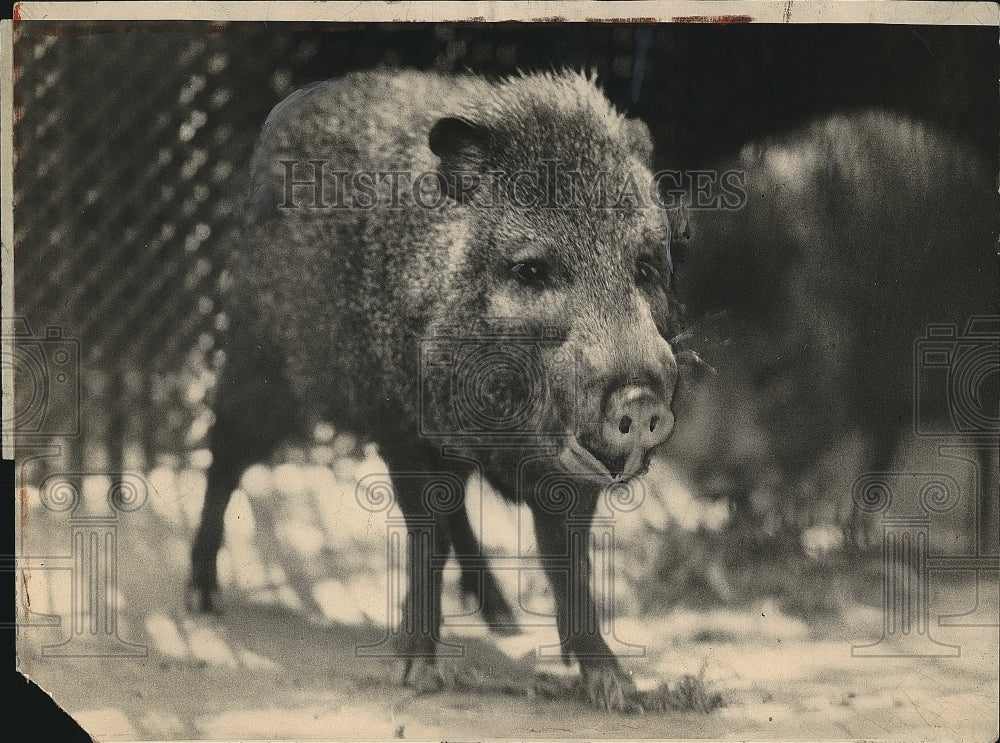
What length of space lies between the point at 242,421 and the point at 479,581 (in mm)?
920

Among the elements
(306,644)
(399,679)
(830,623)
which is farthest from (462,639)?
(830,623)

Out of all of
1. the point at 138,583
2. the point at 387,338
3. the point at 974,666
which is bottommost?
the point at 974,666

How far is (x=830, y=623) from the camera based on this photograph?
10.4ft

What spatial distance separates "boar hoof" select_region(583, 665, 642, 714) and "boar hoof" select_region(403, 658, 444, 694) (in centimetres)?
48

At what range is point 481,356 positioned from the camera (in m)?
3.10

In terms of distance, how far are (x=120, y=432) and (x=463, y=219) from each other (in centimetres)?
130

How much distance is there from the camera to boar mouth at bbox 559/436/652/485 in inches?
122

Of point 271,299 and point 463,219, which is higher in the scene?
point 463,219

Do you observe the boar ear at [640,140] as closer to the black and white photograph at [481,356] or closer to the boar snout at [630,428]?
the black and white photograph at [481,356]

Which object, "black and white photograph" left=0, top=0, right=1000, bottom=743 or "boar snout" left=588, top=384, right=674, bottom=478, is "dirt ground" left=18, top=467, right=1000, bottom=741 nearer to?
"black and white photograph" left=0, top=0, right=1000, bottom=743

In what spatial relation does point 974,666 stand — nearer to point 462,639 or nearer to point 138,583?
point 462,639

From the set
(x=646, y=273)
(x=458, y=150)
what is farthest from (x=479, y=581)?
(x=458, y=150)

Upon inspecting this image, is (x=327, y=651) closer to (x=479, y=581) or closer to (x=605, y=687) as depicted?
(x=479, y=581)

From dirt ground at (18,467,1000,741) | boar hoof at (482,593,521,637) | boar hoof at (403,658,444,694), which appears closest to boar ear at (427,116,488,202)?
dirt ground at (18,467,1000,741)
